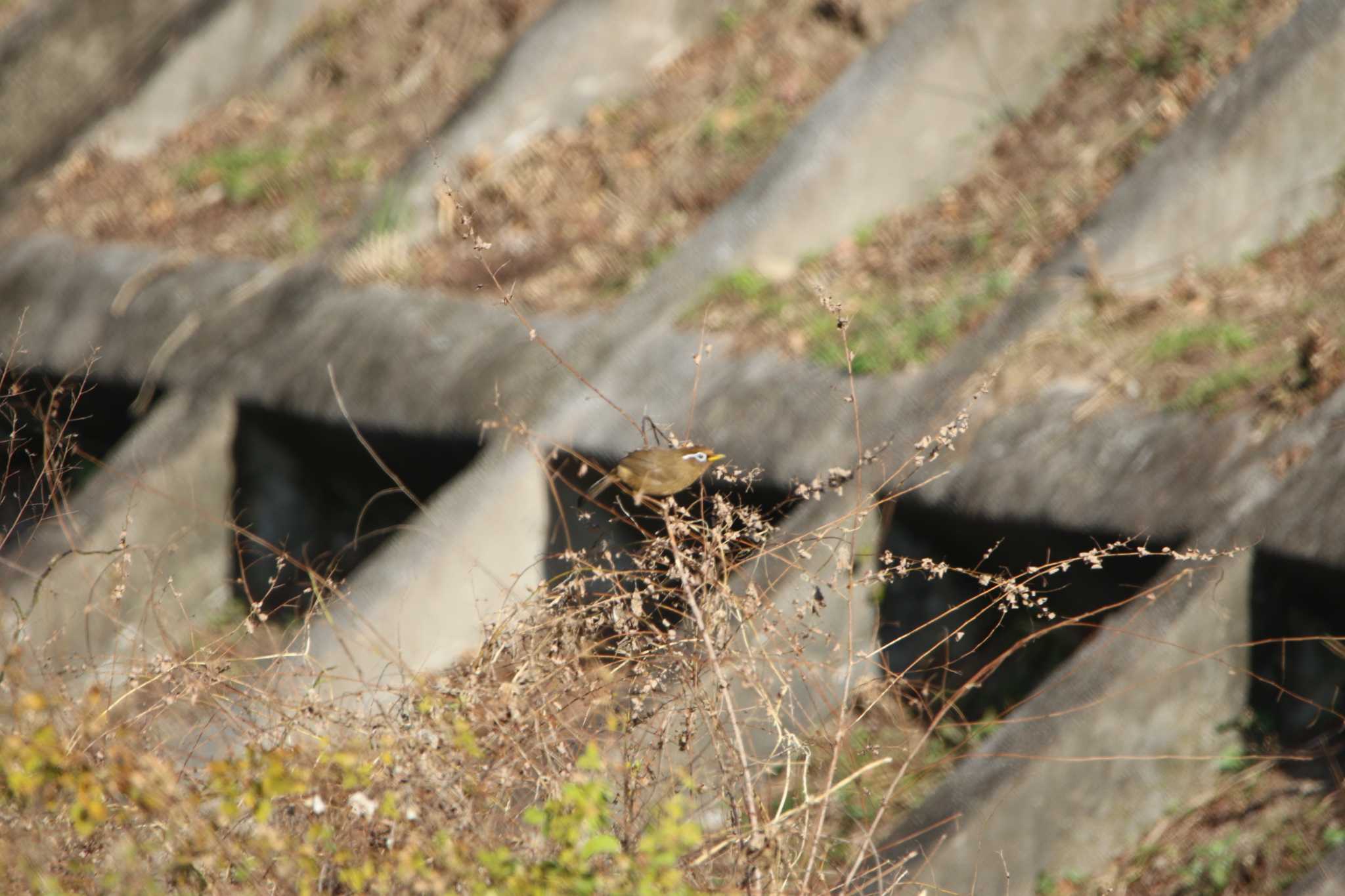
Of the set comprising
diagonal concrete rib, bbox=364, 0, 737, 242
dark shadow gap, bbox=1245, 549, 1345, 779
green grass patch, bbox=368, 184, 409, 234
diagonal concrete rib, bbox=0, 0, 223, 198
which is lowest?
dark shadow gap, bbox=1245, 549, 1345, 779

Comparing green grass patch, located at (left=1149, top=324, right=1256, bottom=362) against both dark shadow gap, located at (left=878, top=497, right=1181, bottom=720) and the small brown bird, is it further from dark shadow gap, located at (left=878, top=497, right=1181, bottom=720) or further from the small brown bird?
the small brown bird

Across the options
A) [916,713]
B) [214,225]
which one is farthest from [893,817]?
[214,225]

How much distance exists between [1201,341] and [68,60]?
8.69 meters

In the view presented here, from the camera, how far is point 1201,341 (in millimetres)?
5117

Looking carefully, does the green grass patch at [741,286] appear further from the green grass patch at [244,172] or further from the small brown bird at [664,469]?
the green grass patch at [244,172]

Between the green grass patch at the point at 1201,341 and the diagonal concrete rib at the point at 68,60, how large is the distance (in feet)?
25.6

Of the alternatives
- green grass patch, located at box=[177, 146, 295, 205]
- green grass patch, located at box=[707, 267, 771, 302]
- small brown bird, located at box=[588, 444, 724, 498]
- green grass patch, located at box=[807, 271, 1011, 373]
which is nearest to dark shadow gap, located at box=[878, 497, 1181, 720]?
green grass patch, located at box=[807, 271, 1011, 373]

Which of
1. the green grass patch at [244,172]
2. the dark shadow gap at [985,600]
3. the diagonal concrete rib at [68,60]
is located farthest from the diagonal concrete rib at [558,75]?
the dark shadow gap at [985,600]

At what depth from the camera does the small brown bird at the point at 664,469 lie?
3.54 m

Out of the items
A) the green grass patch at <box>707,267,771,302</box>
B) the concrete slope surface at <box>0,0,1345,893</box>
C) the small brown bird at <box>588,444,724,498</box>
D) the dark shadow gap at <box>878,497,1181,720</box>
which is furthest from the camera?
the green grass patch at <box>707,267,771,302</box>

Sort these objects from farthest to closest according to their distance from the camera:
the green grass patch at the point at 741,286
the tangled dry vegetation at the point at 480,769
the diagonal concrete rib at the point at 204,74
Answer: the diagonal concrete rib at the point at 204,74, the green grass patch at the point at 741,286, the tangled dry vegetation at the point at 480,769

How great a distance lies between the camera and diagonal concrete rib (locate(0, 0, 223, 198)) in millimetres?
10398

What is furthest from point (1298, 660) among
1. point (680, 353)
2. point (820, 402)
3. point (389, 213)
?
point (389, 213)

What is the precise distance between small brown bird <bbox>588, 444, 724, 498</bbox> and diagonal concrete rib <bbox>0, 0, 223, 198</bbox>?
26.4ft
